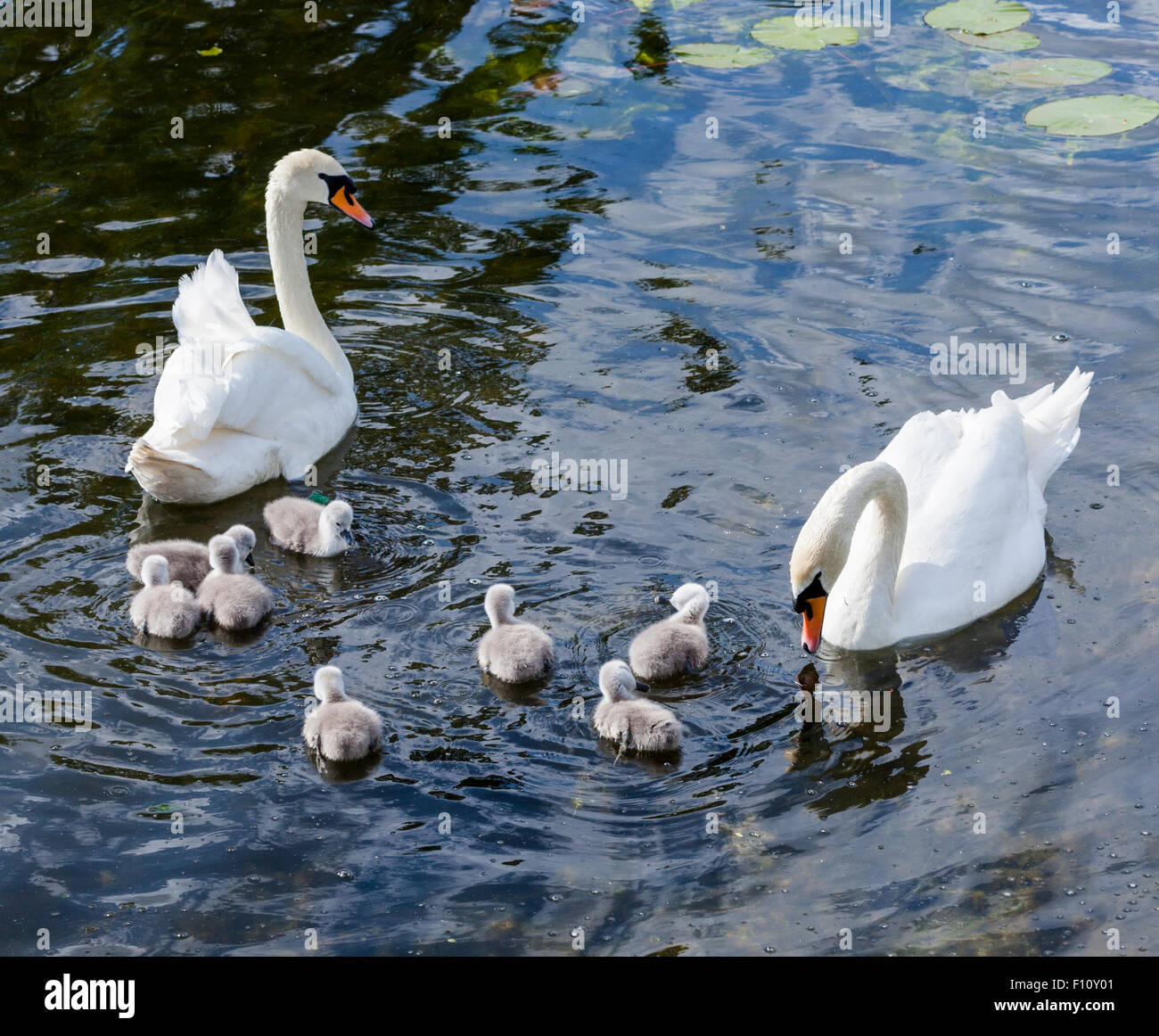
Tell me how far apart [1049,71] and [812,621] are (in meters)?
9.22

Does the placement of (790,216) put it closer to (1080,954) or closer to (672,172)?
(672,172)

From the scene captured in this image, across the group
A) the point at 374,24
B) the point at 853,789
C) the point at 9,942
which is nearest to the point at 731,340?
the point at 853,789

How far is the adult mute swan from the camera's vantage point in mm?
9180

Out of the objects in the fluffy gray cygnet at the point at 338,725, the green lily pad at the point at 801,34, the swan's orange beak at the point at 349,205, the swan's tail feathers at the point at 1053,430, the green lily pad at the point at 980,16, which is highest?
the green lily pad at the point at 980,16

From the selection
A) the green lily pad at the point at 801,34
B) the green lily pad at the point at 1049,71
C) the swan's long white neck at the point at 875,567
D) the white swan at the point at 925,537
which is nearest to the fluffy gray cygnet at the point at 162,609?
the white swan at the point at 925,537

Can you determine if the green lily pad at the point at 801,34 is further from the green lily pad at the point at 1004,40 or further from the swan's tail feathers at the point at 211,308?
the swan's tail feathers at the point at 211,308

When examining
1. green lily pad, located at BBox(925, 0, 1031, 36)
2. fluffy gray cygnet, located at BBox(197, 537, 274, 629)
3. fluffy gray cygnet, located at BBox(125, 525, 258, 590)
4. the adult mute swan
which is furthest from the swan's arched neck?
green lily pad, located at BBox(925, 0, 1031, 36)

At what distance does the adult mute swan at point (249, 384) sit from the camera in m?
9.18

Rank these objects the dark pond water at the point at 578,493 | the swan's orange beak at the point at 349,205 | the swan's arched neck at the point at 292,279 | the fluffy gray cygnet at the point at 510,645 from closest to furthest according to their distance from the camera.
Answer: the dark pond water at the point at 578,493, the fluffy gray cygnet at the point at 510,645, the swan's arched neck at the point at 292,279, the swan's orange beak at the point at 349,205

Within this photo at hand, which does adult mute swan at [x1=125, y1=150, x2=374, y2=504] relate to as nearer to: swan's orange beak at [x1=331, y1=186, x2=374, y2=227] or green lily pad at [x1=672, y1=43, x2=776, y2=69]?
swan's orange beak at [x1=331, y1=186, x2=374, y2=227]

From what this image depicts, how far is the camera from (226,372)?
370 inches

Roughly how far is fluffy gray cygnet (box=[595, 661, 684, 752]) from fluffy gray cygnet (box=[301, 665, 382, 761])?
1097mm

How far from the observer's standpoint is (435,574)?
849 centimetres

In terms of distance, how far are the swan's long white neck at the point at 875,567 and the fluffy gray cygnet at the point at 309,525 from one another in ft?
9.39
